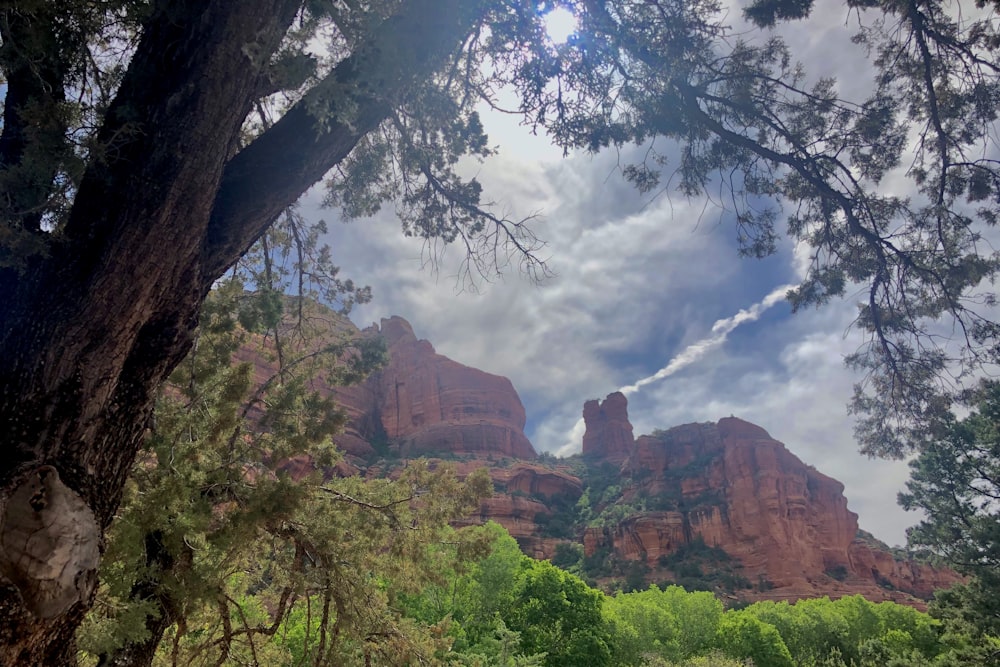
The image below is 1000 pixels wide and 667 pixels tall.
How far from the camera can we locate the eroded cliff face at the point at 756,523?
6475 cm

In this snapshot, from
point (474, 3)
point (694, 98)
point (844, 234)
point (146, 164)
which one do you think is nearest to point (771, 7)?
point (694, 98)

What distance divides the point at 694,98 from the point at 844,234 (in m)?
2.23

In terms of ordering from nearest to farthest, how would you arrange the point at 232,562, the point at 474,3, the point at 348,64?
the point at 348,64
the point at 474,3
the point at 232,562

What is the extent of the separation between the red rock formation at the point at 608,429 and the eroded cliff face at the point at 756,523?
17.1 meters

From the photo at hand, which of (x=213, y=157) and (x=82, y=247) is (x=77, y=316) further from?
(x=213, y=157)

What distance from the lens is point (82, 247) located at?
8.56ft

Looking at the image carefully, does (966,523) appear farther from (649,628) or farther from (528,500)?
(528,500)

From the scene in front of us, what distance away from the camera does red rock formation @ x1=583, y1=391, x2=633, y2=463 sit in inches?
4129

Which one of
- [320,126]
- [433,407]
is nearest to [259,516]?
[320,126]

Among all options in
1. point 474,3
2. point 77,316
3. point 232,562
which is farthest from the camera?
point 232,562

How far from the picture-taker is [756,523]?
70.3 m

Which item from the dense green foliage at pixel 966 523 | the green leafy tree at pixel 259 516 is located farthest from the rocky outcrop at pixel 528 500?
the green leafy tree at pixel 259 516

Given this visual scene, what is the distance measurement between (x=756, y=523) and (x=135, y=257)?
79799 mm

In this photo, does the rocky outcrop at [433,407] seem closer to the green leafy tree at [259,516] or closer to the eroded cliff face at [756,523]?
the eroded cliff face at [756,523]
